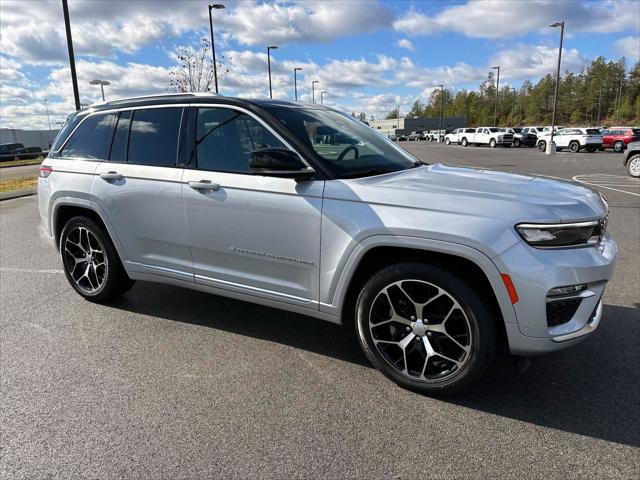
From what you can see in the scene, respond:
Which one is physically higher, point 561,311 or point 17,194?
point 561,311

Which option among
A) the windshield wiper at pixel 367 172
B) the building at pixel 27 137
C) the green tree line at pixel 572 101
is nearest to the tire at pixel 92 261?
the windshield wiper at pixel 367 172

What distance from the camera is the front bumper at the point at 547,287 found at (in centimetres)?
260

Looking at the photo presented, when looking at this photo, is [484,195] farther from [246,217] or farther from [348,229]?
[246,217]

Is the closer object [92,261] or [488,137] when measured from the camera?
[92,261]

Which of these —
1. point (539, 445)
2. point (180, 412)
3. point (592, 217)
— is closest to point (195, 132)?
point (180, 412)

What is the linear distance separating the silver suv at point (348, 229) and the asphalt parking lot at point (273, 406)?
379mm

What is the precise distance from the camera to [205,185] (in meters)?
3.58

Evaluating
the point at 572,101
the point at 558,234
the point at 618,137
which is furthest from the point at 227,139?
the point at 572,101

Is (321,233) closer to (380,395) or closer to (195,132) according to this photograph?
(380,395)

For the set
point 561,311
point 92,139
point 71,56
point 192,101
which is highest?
point 71,56

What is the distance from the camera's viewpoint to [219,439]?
2.64 meters

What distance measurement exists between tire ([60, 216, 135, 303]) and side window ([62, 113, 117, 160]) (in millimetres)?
607

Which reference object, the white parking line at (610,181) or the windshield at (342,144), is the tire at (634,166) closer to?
the white parking line at (610,181)

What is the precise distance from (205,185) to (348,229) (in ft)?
3.90
